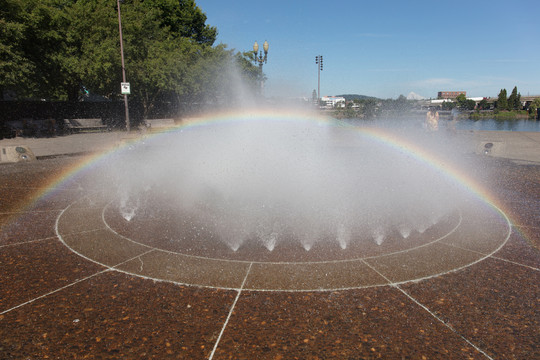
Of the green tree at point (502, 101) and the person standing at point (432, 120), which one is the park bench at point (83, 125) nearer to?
the person standing at point (432, 120)

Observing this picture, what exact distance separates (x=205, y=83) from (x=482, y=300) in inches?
1199

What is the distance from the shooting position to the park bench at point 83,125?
25878 mm

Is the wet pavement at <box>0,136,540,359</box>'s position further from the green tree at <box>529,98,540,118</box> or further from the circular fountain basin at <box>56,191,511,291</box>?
the green tree at <box>529,98,540,118</box>

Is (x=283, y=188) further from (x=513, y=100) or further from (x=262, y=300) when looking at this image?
(x=513, y=100)

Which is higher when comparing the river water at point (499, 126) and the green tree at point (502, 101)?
the green tree at point (502, 101)

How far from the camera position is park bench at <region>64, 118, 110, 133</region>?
25.9 m

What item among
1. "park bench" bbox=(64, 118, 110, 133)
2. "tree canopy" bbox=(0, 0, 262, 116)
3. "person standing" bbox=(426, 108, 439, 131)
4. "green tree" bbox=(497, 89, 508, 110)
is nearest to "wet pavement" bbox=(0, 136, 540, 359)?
"person standing" bbox=(426, 108, 439, 131)

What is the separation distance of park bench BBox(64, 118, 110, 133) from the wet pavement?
75.5 feet

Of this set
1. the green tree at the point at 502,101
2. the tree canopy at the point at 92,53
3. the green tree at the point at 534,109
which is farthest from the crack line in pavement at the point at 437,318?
the green tree at the point at 502,101

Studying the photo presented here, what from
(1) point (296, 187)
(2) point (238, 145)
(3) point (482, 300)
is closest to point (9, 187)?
(2) point (238, 145)

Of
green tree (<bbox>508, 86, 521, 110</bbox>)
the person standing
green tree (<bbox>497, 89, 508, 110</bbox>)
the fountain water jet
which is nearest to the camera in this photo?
the fountain water jet

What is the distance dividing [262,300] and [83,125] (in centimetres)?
2840

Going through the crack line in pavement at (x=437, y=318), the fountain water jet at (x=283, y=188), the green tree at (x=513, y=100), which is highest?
the green tree at (x=513, y=100)

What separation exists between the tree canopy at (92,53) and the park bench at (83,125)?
2457 millimetres
